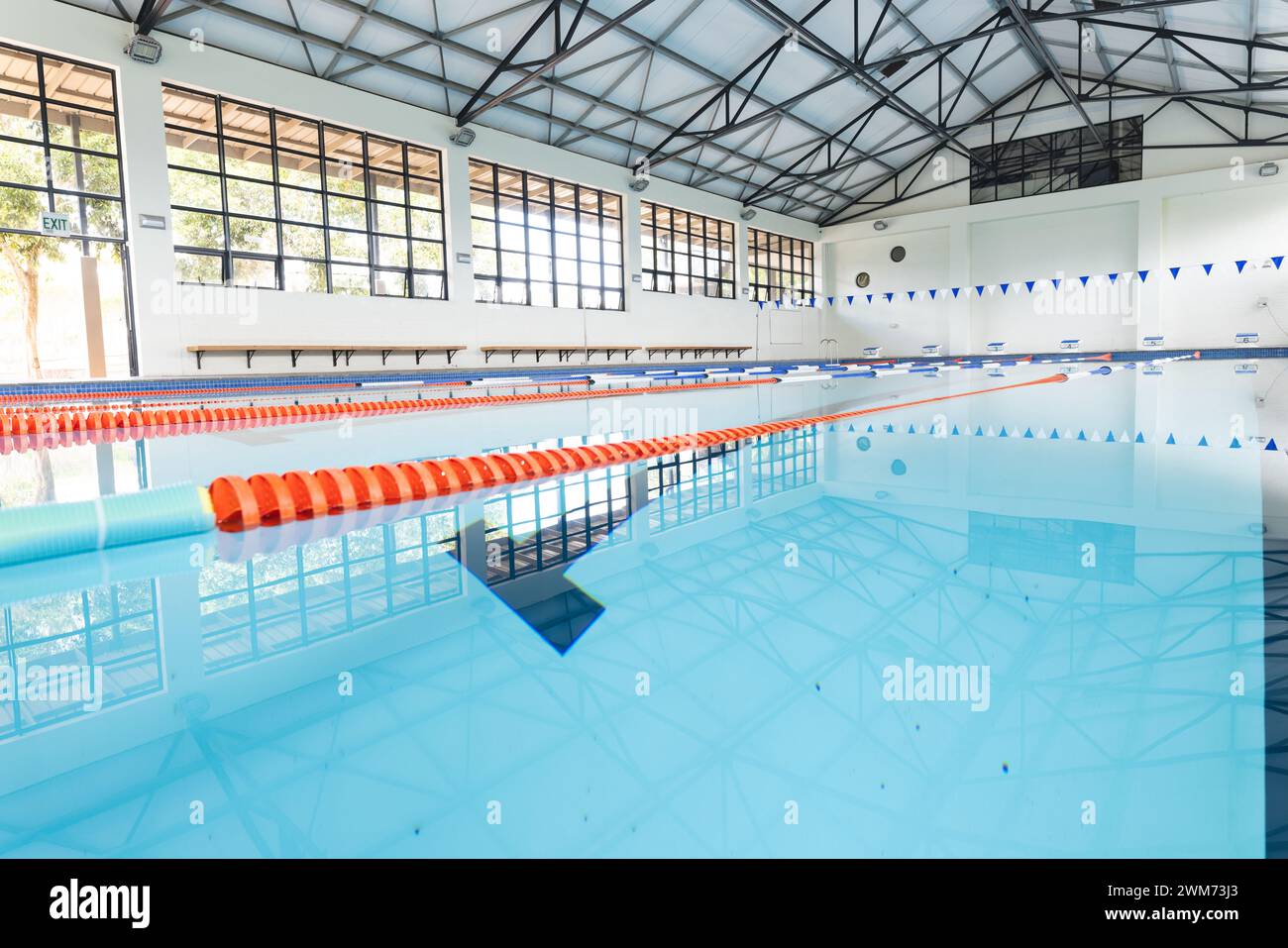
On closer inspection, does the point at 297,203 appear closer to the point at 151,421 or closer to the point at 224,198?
the point at 224,198

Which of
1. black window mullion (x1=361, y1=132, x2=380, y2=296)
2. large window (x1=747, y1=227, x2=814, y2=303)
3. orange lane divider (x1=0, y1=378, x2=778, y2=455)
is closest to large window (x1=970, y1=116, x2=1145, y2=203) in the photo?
large window (x1=747, y1=227, x2=814, y2=303)

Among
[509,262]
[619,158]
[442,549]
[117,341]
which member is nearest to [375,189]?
[509,262]

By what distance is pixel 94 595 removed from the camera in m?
2.10

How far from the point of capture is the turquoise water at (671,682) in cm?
101

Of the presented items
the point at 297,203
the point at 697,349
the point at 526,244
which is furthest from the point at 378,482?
the point at 697,349

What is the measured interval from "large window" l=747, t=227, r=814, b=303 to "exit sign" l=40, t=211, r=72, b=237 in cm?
1641

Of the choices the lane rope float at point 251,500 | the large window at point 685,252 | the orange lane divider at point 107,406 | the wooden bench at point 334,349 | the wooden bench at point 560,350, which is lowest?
the lane rope float at point 251,500

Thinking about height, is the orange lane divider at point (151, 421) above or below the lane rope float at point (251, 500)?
above

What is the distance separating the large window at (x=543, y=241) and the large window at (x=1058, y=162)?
11.7 metres

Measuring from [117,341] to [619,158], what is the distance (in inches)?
499

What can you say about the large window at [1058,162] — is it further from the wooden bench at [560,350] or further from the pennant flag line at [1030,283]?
the wooden bench at [560,350]

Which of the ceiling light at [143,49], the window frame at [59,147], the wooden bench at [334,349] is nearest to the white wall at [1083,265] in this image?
the wooden bench at [334,349]

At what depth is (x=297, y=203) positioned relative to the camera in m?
12.4

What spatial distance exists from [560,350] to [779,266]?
32.5ft
